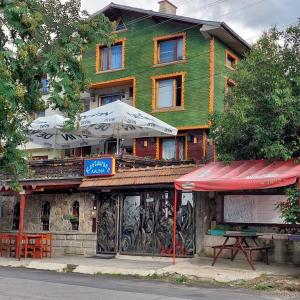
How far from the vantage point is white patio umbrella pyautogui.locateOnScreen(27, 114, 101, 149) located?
24250 mm

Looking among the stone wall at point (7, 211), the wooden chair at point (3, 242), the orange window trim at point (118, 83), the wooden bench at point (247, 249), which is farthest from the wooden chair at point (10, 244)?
the orange window trim at point (118, 83)

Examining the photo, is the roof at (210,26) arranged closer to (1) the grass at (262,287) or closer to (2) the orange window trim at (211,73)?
(2) the orange window trim at (211,73)

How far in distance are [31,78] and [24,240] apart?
38.7 ft

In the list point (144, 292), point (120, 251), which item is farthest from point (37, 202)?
point (144, 292)

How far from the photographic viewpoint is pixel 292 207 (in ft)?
44.8

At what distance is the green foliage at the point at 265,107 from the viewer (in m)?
14.4

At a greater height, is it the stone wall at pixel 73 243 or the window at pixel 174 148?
the window at pixel 174 148

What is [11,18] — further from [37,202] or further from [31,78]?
[37,202]

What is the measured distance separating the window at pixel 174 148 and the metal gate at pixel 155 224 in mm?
9472

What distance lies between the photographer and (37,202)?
22641 millimetres

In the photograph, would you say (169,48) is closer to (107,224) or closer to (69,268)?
(107,224)

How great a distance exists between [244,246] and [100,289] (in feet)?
16.5

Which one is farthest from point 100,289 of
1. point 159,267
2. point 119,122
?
point 119,122

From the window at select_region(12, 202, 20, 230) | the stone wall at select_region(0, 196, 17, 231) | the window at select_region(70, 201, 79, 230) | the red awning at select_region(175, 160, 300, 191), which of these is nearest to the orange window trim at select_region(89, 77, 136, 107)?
the stone wall at select_region(0, 196, 17, 231)
